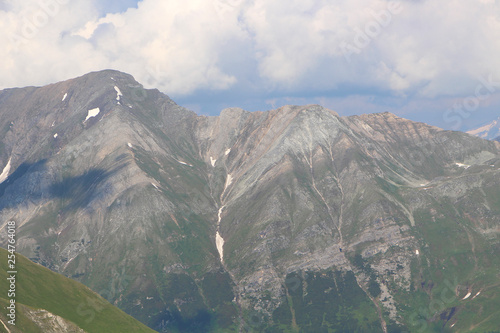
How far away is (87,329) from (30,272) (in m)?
29.1

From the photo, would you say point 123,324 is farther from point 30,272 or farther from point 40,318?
point 40,318

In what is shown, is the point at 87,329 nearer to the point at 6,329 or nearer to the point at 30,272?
the point at 30,272

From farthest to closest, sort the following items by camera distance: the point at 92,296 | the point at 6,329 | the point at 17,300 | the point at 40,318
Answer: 1. the point at 92,296
2. the point at 17,300
3. the point at 40,318
4. the point at 6,329

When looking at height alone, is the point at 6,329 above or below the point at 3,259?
below

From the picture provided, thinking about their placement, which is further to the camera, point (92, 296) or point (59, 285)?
point (92, 296)

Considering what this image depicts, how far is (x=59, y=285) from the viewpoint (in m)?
172

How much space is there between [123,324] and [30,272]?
38.5 metres

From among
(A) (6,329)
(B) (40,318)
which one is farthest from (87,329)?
(A) (6,329)

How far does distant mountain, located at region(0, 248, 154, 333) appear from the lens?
131 m

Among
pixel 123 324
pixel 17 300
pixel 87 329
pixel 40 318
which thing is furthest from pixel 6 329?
pixel 123 324

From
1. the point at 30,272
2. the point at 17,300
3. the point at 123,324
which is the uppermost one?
the point at 30,272

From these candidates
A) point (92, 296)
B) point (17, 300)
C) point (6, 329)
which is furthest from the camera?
point (92, 296)

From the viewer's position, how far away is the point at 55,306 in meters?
158

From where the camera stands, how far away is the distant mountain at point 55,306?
429 feet
